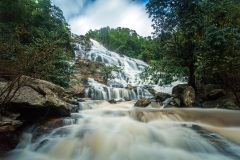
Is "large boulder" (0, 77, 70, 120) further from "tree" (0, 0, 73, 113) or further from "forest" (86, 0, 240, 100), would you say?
"forest" (86, 0, 240, 100)

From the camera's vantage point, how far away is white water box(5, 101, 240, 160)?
4.28 meters

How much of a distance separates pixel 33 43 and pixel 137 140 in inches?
381

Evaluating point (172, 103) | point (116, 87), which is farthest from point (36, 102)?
point (116, 87)

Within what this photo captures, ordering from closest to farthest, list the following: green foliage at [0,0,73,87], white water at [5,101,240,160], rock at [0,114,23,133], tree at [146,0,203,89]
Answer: rock at [0,114,23,133]
white water at [5,101,240,160]
green foliage at [0,0,73,87]
tree at [146,0,203,89]

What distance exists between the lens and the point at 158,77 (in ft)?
32.2

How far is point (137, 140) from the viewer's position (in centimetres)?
482

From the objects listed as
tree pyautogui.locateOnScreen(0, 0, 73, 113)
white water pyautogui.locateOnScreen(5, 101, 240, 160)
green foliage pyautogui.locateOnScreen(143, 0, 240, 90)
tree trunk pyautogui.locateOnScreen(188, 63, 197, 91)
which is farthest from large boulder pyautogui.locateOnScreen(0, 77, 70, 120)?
tree trunk pyautogui.locateOnScreen(188, 63, 197, 91)

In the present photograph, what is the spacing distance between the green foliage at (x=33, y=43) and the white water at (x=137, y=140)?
1821 mm

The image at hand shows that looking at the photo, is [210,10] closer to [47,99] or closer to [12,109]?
[47,99]

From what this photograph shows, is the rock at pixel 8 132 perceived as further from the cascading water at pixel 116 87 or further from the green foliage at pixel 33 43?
the cascading water at pixel 116 87

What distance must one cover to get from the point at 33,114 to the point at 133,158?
354 centimetres

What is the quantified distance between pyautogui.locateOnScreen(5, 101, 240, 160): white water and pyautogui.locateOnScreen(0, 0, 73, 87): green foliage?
182 centimetres

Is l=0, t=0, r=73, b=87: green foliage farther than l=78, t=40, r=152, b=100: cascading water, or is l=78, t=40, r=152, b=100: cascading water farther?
l=78, t=40, r=152, b=100: cascading water

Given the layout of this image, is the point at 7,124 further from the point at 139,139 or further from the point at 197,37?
the point at 197,37
